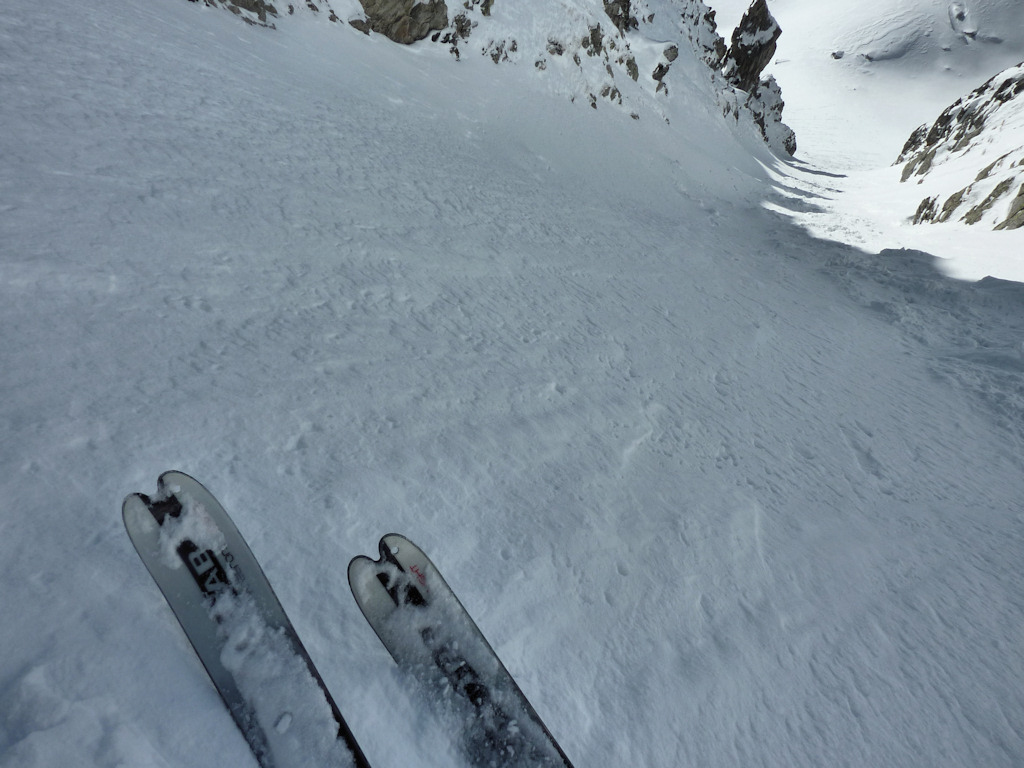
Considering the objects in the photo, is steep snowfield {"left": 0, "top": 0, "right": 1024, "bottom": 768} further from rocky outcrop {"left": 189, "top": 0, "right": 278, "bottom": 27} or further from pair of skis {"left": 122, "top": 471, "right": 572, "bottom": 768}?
rocky outcrop {"left": 189, "top": 0, "right": 278, "bottom": 27}

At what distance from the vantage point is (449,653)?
2166 millimetres

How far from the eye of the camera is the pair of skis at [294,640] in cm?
182

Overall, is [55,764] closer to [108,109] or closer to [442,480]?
[442,480]

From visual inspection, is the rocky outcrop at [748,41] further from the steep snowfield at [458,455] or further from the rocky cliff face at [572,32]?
the steep snowfield at [458,455]

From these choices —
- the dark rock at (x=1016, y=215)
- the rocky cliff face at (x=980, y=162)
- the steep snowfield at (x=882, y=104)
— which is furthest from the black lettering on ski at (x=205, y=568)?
the rocky cliff face at (x=980, y=162)

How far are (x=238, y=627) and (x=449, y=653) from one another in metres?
0.82

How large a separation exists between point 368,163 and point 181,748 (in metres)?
7.39

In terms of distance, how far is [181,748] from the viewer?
5.50ft

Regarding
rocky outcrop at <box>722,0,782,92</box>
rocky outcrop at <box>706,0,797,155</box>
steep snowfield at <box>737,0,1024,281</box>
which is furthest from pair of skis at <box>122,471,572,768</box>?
rocky outcrop at <box>722,0,782,92</box>

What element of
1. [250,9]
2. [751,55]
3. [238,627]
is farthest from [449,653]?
[751,55]

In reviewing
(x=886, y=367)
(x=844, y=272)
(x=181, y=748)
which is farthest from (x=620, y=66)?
(x=181, y=748)

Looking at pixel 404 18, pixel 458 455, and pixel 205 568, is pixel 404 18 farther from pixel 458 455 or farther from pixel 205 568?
pixel 205 568

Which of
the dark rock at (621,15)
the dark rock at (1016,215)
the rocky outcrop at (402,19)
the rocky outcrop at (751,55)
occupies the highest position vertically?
the rocky outcrop at (751,55)

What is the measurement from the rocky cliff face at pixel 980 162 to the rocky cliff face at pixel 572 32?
438 inches
